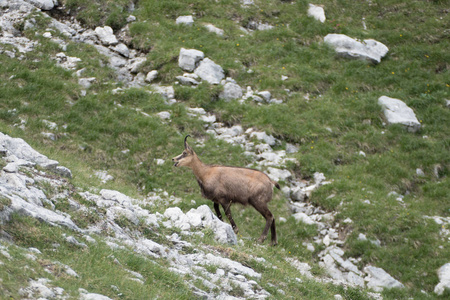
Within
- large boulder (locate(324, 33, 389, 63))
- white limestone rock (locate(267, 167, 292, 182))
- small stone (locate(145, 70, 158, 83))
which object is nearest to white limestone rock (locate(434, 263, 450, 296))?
white limestone rock (locate(267, 167, 292, 182))

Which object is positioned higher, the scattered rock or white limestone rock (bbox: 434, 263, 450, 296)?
the scattered rock

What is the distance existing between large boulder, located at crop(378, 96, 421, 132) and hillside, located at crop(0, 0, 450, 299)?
0.07m

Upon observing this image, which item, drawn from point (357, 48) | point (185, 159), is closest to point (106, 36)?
point (185, 159)

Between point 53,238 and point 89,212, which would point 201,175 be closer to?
point 89,212

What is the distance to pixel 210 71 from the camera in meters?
20.9

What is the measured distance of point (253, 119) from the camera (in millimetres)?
19188

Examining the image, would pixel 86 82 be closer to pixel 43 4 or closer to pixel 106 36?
pixel 106 36

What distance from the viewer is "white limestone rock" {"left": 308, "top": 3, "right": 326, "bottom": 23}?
80.6ft

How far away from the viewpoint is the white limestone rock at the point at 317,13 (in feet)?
80.6

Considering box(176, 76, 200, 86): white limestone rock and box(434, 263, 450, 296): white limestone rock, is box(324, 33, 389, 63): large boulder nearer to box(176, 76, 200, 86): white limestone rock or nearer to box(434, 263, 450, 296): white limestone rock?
box(176, 76, 200, 86): white limestone rock

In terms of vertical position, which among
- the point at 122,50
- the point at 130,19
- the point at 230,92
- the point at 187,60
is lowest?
the point at 230,92

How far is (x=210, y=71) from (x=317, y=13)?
726 cm

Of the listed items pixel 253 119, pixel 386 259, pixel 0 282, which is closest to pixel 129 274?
pixel 0 282

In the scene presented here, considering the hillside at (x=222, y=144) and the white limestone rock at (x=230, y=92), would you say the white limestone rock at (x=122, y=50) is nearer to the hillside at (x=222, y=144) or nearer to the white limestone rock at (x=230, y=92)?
the hillside at (x=222, y=144)
